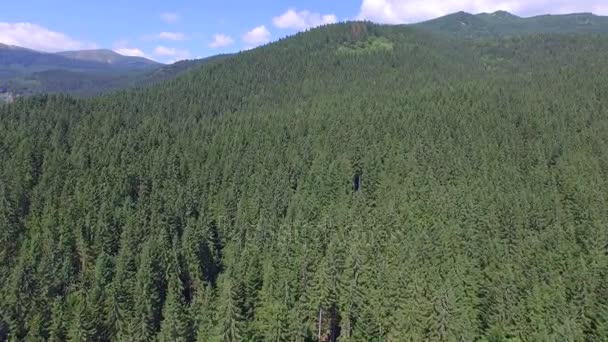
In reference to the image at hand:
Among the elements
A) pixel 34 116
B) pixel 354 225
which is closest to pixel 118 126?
pixel 34 116

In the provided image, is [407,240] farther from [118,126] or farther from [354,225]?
[118,126]

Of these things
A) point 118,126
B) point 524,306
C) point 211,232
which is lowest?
point 211,232

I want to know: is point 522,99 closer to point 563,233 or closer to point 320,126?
point 320,126

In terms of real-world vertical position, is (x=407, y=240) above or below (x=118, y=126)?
below

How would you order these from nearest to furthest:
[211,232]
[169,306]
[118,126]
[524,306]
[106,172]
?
[524,306], [169,306], [211,232], [106,172], [118,126]

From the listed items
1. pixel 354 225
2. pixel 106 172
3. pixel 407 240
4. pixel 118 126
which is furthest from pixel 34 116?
pixel 407 240

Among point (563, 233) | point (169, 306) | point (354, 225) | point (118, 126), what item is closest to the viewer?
point (169, 306)

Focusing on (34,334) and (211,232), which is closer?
(34,334)
